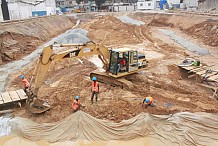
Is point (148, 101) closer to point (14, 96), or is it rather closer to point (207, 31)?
point (14, 96)

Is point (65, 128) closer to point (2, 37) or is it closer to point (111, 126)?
point (111, 126)

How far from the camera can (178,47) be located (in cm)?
2247

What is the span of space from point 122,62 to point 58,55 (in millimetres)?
3871

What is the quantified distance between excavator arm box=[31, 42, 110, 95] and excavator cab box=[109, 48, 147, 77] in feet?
1.63

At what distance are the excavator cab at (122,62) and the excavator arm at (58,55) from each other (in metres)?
0.50

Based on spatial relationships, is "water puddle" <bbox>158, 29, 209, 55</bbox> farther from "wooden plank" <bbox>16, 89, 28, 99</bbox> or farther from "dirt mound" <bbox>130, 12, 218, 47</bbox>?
"wooden plank" <bbox>16, 89, 28, 99</bbox>

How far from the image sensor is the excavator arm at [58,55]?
9.17 meters

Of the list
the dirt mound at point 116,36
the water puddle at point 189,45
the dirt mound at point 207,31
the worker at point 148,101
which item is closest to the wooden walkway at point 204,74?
the worker at point 148,101

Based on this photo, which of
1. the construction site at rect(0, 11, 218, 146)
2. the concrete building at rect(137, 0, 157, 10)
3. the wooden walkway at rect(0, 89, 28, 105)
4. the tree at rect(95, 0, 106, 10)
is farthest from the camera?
the tree at rect(95, 0, 106, 10)

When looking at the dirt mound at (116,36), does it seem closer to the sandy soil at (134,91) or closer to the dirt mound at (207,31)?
the sandy soil at (134,91)

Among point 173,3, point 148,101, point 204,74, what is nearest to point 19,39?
point 148,101

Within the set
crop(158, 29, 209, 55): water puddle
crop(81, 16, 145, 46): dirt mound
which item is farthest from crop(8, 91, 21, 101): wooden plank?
crop(81, 16, 145, 46): dirt mound

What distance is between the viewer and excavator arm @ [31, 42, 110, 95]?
9172 millimetres

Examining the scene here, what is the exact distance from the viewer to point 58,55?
9688 millimetres
